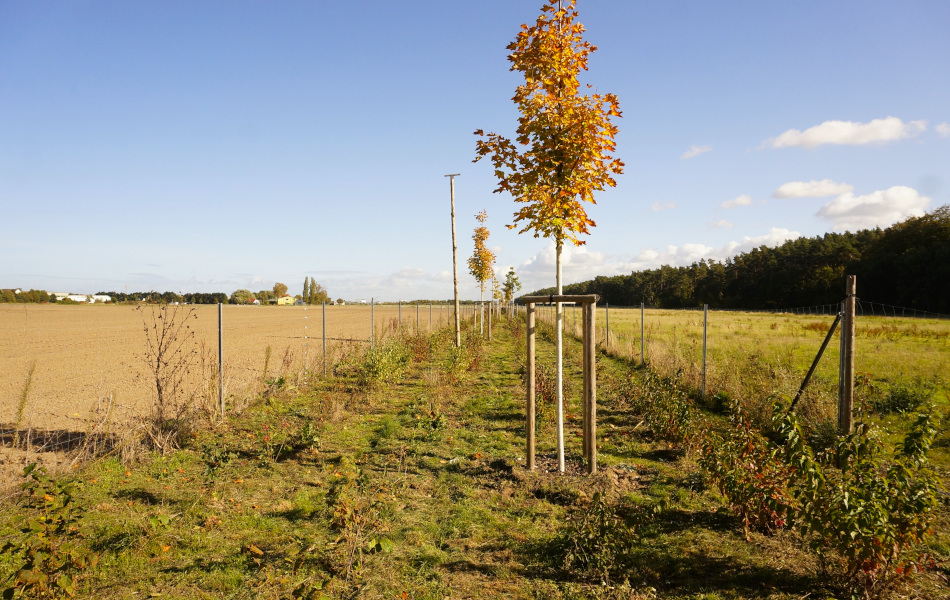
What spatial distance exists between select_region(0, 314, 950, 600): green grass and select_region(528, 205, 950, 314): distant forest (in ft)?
89.3

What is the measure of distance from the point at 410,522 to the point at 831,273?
2786 inches

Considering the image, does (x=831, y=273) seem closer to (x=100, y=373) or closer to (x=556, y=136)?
(x=556, y=136)

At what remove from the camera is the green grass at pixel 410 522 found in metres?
3.37

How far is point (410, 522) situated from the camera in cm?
435

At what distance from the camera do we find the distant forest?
46.1 metres

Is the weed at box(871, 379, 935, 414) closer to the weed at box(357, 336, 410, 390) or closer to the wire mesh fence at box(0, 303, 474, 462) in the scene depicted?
the weed at box(357, 336, 410, 390)

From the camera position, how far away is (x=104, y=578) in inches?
133

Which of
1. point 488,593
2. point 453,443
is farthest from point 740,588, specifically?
point 453,443

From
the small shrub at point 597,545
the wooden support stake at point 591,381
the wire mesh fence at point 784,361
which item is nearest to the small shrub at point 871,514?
the small shrub at point 597,545

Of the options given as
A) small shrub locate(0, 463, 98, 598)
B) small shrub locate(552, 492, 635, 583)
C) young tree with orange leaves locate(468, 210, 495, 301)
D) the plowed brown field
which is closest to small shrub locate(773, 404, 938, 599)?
small shrub locate(552, 492, 635, 583)

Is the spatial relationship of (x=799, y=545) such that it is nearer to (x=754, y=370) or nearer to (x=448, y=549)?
(x=448, y=549)

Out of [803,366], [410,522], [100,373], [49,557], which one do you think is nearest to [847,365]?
[410,522]

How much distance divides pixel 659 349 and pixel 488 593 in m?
11.9

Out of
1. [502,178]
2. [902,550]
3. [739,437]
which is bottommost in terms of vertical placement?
[902,550]
